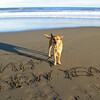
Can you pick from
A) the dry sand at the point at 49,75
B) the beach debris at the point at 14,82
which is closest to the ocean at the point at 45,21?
the dry sand at the point at 49,75

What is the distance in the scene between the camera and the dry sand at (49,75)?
2.69 m

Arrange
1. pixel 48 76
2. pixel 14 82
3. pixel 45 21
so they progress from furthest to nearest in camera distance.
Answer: pixel 45 21
pixel 48 76
pixel 14 82

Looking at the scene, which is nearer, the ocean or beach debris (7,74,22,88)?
beach debris (7,74,22,88)

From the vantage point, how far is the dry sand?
8.83ft

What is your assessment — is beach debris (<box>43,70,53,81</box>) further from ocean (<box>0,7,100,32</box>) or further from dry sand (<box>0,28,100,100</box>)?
ocean (<box>0,7,100,32</box>)

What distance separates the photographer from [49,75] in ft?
11.3

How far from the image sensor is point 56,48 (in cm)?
384

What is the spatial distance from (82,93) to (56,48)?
5.83 feet

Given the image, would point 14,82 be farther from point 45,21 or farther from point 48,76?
point 45,21

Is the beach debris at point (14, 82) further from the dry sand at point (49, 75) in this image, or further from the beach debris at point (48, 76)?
the beach debris at point (48, 76)

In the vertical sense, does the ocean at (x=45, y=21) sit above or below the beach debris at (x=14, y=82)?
above

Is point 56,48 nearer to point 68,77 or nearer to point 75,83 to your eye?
point 68,77

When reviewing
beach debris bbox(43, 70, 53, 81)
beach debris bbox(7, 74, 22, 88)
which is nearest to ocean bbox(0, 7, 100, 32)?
beach debris bbox(7, 74, 22, 88)

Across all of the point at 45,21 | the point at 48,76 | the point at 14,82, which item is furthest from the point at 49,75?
the point at 45,21
